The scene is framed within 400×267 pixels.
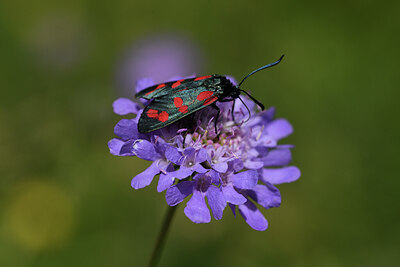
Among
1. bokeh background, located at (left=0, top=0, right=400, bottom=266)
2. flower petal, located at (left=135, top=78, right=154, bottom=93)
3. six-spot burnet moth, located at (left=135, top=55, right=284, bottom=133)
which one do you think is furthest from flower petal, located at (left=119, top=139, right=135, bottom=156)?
bokeh background, located at (left=0, top=0, right=400, bottom=266)

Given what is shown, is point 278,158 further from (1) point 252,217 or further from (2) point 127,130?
(2) point 127,130

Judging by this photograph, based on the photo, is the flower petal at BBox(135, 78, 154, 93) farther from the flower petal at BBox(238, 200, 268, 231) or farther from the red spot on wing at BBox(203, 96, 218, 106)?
the flower petal at BBox(238, 200, 268, 231)

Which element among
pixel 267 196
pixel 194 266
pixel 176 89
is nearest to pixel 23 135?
pixel 194 266

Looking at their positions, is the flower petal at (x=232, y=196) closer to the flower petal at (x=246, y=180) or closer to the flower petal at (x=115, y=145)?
the flower petal at (x=246, y=180)

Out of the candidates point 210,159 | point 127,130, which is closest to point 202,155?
point 210,159

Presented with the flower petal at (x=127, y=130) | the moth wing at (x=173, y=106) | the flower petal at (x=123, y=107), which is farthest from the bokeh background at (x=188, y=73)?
the moth wing at (x=173, y=106)

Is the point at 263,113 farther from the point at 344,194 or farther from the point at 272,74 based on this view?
the point at 272,74
